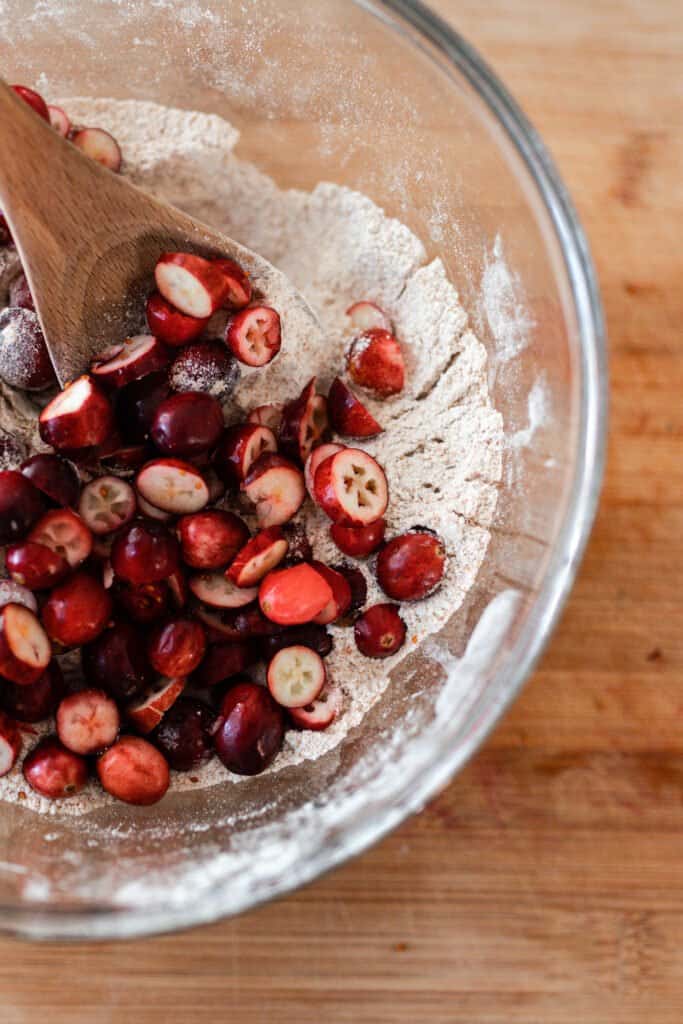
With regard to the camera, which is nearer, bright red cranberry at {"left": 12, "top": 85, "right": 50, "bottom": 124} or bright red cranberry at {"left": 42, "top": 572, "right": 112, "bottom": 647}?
bright red cranberry at {"left": 42, "top": 572, "right": 112, "bottom": 647}

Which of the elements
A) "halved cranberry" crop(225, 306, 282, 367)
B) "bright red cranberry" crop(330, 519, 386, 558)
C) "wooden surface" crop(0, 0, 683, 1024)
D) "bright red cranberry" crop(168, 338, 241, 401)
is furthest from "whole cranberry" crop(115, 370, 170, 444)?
"wooden surface" crop(0, 0, 683, 1024)

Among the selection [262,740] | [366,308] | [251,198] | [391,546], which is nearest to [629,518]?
[391,546]

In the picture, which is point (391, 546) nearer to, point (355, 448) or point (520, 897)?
point (355, 448)

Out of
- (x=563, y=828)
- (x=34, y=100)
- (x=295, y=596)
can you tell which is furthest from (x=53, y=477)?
(x=563, y=828)

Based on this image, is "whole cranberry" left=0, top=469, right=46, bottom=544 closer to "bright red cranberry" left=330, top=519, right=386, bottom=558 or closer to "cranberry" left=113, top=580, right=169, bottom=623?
"cranberry" left=113, top=580, right=169, bottom=623

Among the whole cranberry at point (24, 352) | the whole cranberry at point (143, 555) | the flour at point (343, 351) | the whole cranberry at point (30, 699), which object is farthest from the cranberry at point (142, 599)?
the whole cranberry at point (24, 352)

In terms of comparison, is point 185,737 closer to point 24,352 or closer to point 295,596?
point 295,596

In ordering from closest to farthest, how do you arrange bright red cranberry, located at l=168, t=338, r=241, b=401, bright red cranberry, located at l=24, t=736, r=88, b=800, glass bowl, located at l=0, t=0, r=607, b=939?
1. glass bowl, located at l=0, t=0, r=607, b=939
2. bright red cranberry, located at l=24, t=736, r=88, b=800
3. bright red cranberry, located at l=168, t=338, r=241, b=401
